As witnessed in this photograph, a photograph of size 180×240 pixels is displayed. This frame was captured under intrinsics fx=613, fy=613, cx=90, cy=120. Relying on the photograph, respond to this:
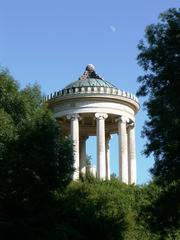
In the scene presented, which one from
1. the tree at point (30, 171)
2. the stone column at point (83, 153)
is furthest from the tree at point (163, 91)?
the stone column at point (83, 153)

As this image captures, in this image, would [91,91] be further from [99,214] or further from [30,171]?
[30,171]

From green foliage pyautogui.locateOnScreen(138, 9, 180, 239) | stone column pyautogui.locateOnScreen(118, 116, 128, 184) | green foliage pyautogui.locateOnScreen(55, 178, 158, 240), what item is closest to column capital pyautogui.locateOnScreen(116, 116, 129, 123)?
stone column pyautogui.locateOnScreen(118, 116, 128, 184)

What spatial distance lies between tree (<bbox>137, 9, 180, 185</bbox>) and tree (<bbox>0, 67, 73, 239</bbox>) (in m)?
7.10

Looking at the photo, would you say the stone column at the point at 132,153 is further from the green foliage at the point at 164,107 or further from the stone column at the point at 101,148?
the green foliage at the point at 164,107

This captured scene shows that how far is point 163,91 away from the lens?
2802cm

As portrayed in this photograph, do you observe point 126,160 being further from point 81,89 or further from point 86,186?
point 86,186

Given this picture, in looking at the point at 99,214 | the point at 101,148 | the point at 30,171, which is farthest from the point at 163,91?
the point at 101,148

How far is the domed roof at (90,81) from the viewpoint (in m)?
59.1

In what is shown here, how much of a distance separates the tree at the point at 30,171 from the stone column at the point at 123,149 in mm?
20318

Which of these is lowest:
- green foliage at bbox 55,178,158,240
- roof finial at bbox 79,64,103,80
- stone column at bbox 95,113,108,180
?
green foliage at bbox 55,178,158,240

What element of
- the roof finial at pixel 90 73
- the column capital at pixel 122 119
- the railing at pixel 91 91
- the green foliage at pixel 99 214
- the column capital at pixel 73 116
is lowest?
the green foliage at pixel 99 214

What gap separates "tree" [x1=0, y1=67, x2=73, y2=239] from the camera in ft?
110

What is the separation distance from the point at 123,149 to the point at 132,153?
88.6 inches

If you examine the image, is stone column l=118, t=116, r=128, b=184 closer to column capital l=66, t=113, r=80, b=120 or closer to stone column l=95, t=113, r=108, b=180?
stone column l=95, t=113, r=108, b=180
